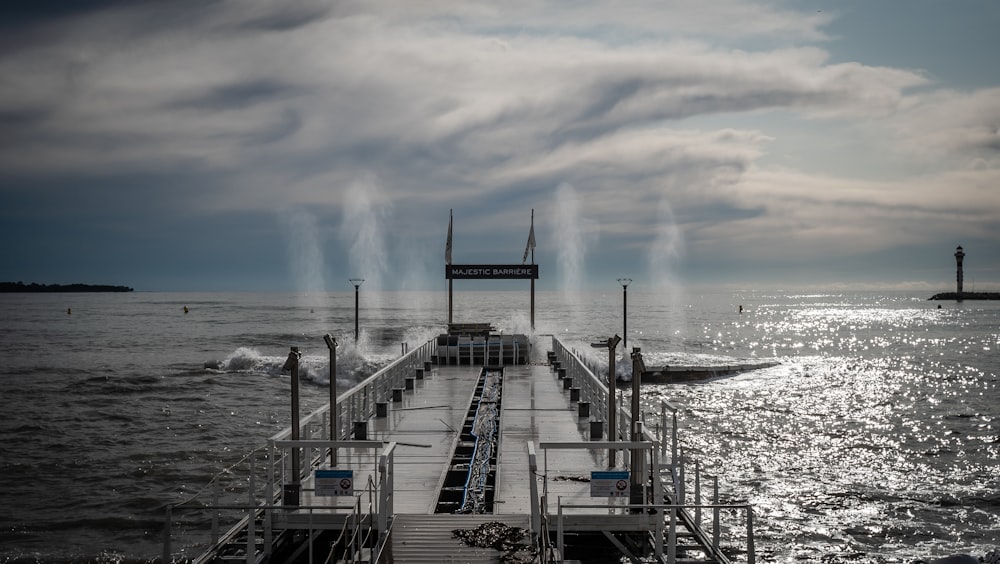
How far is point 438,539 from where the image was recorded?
11062mm

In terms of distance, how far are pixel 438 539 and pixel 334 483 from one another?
1754 mm

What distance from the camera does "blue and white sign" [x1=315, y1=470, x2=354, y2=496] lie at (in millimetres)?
11367

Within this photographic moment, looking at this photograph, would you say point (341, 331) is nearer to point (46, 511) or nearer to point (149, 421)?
point (149, 421)

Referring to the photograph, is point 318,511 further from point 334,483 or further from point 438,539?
point 438,539

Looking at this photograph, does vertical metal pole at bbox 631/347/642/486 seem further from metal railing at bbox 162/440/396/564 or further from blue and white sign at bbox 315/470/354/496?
blue and white sign at bbox 315/470/354/496

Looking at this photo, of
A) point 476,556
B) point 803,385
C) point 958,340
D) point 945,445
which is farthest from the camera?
point 958,340

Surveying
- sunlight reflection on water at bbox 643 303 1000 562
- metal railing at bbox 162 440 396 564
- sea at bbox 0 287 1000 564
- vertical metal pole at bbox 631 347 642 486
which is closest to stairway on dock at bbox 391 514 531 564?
metal railing at bbox 162 440 396 564

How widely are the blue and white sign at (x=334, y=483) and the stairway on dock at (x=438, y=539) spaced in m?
0.88


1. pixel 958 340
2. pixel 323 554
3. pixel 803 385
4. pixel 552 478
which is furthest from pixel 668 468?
pixel 958 340

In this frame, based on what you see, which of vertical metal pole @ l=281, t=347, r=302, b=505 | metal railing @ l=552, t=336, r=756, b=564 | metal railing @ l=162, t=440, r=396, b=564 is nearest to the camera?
metal railing @ l=162, t=440, r=396, b=564

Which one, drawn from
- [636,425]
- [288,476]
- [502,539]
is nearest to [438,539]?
[502,539]

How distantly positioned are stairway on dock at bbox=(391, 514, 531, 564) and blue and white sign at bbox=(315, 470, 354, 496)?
88 cm

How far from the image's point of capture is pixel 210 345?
76.1 metres

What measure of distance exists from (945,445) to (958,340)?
230 ft
